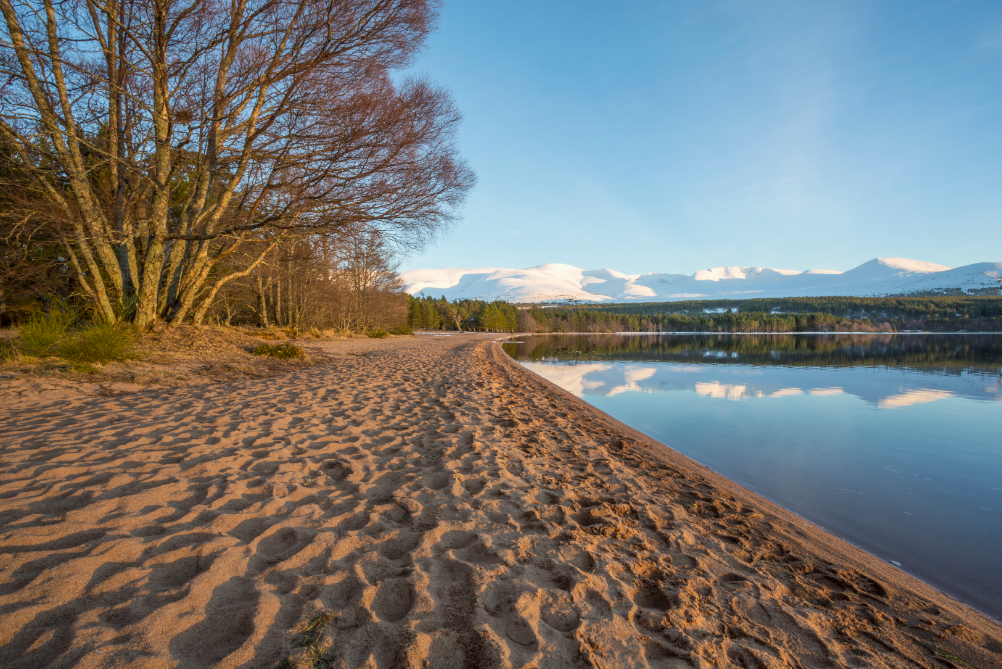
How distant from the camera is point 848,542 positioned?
398cm

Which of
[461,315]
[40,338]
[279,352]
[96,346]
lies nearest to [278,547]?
[96,346]

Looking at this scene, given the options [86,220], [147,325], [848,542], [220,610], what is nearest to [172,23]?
[86,220]

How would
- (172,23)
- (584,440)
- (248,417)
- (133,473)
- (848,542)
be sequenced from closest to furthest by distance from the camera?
(133,473)
(848,542)
(248,417)
(584,440)
(172,23)

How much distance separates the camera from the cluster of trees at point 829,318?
85.5 meters

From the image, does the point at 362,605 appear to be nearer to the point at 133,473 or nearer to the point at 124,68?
the point at 133,473

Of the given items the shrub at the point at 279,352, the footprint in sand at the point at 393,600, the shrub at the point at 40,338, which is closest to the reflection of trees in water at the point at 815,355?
the shrub at the point at 279,352

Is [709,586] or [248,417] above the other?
→ [248,417]

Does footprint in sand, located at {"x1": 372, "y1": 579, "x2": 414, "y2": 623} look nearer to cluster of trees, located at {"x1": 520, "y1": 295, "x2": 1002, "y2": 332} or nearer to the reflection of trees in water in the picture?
the reflection of trees in water

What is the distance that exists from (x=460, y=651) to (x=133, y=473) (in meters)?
3.09

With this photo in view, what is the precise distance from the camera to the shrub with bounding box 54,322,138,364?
7074 mm

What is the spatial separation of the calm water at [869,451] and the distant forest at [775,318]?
5951cm

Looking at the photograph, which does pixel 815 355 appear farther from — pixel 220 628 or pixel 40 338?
pixel 40 338

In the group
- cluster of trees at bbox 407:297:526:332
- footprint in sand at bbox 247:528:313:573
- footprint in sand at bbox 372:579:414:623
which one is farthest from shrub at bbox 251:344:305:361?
cluster of trees at bbox 407:297:526:332

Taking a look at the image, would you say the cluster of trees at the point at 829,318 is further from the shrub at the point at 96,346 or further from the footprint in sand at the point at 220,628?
the footprint in sand at the point at 220,628
